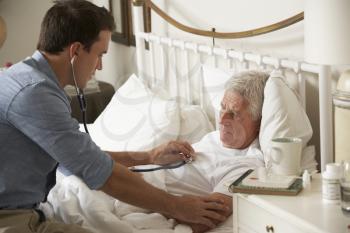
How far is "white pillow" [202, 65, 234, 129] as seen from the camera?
7.87 ft

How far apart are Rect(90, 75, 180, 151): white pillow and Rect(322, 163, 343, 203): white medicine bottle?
41.6 inches

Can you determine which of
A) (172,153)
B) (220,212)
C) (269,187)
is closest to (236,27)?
(172,153)

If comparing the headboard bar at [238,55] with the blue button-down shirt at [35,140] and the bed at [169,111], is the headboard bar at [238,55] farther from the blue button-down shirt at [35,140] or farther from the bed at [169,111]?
the blue button-down shirt at [35,140]

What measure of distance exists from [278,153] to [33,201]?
0.70 m

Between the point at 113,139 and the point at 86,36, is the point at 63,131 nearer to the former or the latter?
the point at 86,36

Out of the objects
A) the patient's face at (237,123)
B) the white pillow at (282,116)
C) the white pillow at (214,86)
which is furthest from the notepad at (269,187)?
the white pillow at (214,86)

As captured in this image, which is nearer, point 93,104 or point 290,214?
point 290,214

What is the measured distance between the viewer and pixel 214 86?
8.05 ft

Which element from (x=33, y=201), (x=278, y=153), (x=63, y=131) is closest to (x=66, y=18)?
(x=63, y=131)

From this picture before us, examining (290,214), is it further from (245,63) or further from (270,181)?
(245,63)

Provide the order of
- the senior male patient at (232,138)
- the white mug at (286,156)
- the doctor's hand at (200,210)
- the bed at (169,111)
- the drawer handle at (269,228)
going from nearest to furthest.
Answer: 1. the drawer handle at (269,228)
2. the white mug at (286,156)
3. the doctor's hand at (200,210)
4. the bed at (169,111)
5. the senior male patient at (232,138)

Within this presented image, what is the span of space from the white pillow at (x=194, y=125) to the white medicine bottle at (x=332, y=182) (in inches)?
40.8

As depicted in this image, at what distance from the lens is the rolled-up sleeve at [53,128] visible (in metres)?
1.62

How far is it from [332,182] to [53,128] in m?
0.73
